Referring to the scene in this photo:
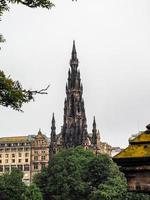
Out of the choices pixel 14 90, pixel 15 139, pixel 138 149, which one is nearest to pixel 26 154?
pixel 15 139

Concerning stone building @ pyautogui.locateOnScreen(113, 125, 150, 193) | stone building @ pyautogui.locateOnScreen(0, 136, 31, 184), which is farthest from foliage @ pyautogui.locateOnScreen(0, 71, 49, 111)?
stone building @ pyautogui.locateOnScreen(0, 136, 31, 184)

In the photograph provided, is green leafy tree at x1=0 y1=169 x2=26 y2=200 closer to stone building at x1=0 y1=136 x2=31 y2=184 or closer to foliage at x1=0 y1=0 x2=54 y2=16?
stone building at x1=0 y1=136 x2=31 y2=184

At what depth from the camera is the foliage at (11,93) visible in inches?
476

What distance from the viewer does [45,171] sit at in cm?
11031

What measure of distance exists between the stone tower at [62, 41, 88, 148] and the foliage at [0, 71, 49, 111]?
12973 cm

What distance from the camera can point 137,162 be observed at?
23.1 feet

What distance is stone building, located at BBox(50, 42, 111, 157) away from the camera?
14338 cm

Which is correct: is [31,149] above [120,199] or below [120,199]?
above

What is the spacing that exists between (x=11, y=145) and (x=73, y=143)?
30186mm

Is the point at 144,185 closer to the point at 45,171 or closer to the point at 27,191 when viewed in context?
the point at 27,191

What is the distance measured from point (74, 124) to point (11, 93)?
433 ft

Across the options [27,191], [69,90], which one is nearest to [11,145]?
[69,90]

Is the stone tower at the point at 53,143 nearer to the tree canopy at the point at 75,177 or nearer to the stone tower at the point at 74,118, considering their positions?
the stone tower at the point at 74,118

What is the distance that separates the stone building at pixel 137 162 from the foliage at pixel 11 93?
207 inches
